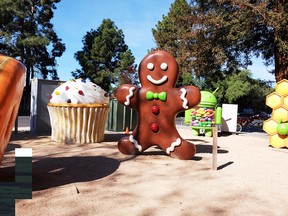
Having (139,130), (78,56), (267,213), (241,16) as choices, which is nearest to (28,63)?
(78,56)

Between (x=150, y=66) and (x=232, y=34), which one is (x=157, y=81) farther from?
(x=232, y=34)

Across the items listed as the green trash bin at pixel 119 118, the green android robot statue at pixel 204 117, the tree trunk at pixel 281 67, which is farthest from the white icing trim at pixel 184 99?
the tree trunk at pixel 281 67

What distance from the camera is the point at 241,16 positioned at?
1401cm

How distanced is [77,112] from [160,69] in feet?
9.59

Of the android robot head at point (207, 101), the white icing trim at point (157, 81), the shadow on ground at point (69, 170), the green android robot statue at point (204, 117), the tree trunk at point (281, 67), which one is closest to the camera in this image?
the shadow on ground at point (69, 170)

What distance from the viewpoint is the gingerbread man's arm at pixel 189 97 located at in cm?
678

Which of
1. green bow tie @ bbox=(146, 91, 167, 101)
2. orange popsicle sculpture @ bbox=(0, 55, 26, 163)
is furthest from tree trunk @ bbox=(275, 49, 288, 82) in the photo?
orange popsicle sculpture @ bbox=(0, 55, 26, 163)

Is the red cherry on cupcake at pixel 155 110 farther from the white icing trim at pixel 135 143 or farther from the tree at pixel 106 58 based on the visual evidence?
the tree at pixel 106 58

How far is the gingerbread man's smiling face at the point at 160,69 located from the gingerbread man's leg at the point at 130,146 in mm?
1395

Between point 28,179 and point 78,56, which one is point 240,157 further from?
point 78,56

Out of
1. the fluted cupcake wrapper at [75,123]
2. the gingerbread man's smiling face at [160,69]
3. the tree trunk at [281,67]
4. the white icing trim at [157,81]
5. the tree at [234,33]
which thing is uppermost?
the tree at [234,33]

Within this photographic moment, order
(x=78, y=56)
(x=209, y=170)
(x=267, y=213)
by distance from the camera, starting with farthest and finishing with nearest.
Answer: (x=78, y=56), (x=209, y=170), (x=267, y=213)

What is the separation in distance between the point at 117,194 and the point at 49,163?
234 centimetres

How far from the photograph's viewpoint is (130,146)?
289 inches
